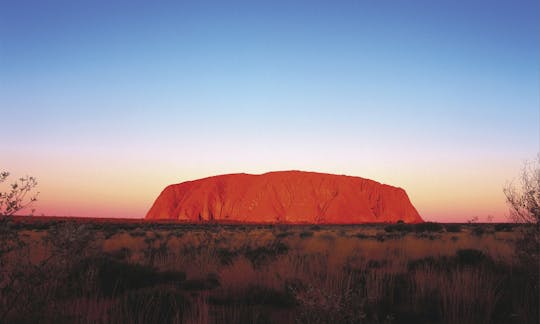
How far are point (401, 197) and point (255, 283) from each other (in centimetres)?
9104

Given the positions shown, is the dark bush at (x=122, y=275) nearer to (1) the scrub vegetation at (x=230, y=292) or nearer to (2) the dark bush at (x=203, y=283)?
(1) the scrub vegetation at (x=230, y=292)

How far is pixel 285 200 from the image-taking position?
80688mm

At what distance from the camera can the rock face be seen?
254 ft

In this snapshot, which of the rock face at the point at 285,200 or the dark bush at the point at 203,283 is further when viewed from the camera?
the rock face at the point at 285,200

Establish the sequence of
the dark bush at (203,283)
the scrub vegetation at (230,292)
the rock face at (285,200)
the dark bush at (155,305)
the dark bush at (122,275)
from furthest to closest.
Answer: the rock face at (285,200), the dark bush at (203,283), the dark bush at (122,275), the dark bush at (155,305), the scrub vegetation at (230,292)

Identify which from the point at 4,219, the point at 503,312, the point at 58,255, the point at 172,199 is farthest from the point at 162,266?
the point at 172,199

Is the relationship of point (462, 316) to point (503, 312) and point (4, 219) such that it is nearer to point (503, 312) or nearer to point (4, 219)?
point (503, 312)

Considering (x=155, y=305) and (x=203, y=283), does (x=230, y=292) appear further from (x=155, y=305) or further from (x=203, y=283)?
(x=155, y=305)

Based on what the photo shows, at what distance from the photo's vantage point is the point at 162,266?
8.98 meters

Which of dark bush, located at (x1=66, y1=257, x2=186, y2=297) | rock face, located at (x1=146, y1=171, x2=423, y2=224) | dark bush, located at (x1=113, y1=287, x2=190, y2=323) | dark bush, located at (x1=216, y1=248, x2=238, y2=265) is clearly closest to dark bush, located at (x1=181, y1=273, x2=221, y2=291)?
dark bush, located at (x1=66, y1=257, x2=186, y2=297)

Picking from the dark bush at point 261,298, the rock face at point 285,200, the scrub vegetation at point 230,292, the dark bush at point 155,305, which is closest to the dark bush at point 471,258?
the scrub vegetation at point 230,292

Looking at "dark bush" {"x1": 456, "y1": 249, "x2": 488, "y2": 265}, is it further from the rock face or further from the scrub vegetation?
the rock face

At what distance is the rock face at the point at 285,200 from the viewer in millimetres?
77438

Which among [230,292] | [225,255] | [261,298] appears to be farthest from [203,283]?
[225,255]
